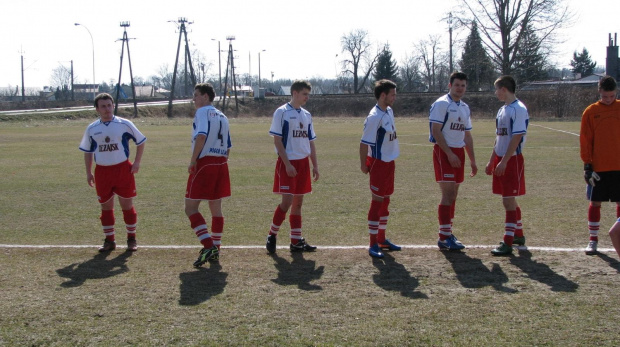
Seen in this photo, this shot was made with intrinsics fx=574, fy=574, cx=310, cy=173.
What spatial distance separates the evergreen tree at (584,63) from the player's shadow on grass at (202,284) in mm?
98929

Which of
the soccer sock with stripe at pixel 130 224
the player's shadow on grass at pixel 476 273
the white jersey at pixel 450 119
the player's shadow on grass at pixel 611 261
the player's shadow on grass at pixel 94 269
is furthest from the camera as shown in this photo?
the soccer sock with stripe at pixel 130 224

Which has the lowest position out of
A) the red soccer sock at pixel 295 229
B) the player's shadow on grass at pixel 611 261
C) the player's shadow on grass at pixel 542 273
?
the player's shadow on grass at pixel 542 273

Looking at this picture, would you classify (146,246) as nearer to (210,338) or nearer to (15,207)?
(210,338)

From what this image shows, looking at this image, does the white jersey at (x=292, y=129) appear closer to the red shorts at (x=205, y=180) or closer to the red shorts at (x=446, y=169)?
the red shorts at (x=205, y=180)

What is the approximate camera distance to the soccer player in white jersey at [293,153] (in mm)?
6695

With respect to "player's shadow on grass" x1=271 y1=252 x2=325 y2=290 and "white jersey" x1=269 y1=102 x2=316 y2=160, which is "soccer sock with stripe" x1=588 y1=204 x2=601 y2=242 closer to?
"player's shadow on grass" x1=271 y1=252 x2=325 y2=290

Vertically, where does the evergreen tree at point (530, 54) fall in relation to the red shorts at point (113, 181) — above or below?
above

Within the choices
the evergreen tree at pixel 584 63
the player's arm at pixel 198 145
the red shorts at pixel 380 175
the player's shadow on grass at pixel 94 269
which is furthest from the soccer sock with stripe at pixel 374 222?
the evergreen tree at pixel 584 63

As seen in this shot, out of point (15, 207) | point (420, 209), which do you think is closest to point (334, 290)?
point (420, 209)

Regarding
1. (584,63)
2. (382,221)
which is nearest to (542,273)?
(382,221)

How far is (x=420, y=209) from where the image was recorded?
969cm

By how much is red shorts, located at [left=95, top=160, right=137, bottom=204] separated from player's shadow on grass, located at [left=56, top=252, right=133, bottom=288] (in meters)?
0.78

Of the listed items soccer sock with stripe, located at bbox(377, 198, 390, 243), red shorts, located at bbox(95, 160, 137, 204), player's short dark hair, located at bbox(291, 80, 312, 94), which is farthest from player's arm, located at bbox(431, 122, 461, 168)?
red shorts, located at bbox(95, 160, 137, 204)

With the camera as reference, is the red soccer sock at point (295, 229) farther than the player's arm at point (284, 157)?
Yes
